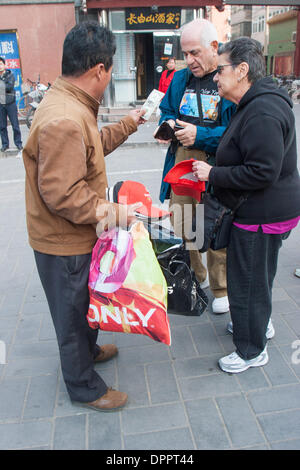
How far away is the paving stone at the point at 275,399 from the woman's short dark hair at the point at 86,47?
1.87 m

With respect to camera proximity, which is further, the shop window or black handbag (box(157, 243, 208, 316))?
the shop window

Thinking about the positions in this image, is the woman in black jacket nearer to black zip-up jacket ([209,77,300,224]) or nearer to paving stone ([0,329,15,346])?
black zip-up jacket ([209,77,300,224])

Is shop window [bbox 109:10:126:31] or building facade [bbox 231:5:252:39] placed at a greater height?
building facade [bbox 231:5:252:39]

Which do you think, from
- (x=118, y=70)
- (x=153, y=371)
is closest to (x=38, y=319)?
(x=153, y=371)

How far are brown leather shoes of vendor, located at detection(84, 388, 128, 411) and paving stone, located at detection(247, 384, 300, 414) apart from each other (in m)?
0.70

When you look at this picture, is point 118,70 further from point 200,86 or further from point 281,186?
point 281,186

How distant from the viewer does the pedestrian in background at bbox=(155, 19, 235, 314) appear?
8.50 feet

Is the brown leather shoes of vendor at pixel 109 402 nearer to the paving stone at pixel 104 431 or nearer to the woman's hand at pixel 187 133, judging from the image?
A: the paving stone at pixel 104 431

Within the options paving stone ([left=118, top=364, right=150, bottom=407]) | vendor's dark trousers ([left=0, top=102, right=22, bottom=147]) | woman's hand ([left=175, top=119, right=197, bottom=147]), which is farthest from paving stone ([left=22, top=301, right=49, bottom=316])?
vendor's dark trousers ([left=0, top=102, right=22, bottom=147])

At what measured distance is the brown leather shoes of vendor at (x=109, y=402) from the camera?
2.21 m

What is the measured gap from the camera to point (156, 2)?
40.8ft

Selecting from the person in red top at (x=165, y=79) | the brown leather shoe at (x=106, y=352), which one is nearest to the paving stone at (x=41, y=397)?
the brown leather shoe at (x=106, y=352)

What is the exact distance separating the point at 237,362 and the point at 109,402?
30.8 inches

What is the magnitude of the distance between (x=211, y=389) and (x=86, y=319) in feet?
2.79
